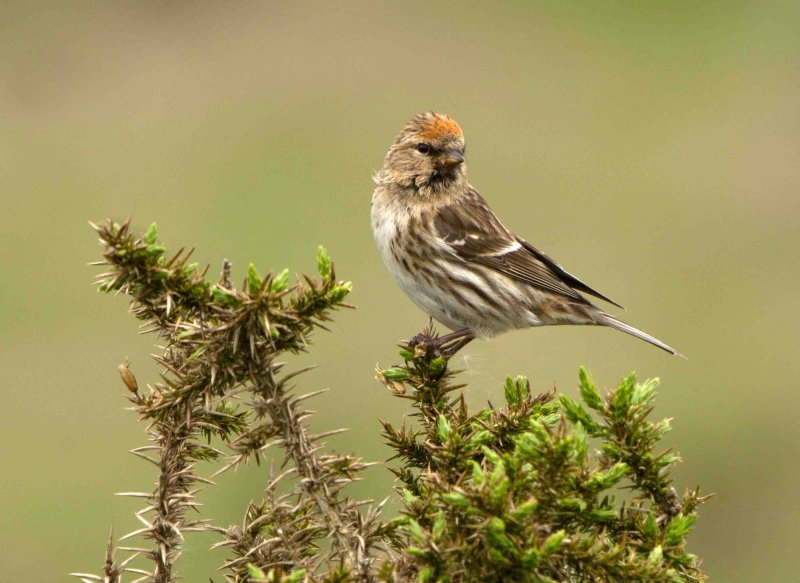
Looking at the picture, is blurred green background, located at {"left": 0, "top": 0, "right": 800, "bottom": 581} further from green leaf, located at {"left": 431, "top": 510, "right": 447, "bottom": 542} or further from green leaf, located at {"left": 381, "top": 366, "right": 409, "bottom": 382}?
green leaf, located at {"left": 431, "top": 510, "right": 447, "bottom": 542}

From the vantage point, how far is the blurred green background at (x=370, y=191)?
32.5 ft

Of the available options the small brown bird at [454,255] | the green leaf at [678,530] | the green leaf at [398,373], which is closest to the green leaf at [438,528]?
the green leaf at [678,530]

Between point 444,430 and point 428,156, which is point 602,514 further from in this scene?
point 428,156

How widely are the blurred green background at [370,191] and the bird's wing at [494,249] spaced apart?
1.92m

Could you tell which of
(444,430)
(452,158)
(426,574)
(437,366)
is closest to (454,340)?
(452,158)

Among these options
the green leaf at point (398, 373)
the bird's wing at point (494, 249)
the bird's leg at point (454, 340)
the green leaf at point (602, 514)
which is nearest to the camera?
the green leaf at point (602, 514)

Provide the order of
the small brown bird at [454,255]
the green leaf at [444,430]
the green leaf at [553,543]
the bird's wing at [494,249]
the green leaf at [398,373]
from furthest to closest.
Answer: the bird's wing at [494,249] < the small brown bird at [454,255] < the green leaf at [398,373] < the green leaf at [444,430] < the green leaf at [553,543]

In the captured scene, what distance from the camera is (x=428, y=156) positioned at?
577 cm

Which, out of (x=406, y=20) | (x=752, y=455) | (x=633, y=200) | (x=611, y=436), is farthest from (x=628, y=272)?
(x=611, y=436)

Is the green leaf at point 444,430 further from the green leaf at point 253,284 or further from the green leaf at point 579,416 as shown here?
the green leaf at point 253,284

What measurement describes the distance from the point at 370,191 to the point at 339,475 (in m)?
12.5

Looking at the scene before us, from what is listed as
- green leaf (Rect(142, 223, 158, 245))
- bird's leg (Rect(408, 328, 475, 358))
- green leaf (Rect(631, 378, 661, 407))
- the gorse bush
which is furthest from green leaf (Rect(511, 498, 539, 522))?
bird's leg (Rect(408, 328, 475, 358))

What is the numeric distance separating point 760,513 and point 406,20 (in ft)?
43.4

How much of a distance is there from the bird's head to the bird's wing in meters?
0.15
